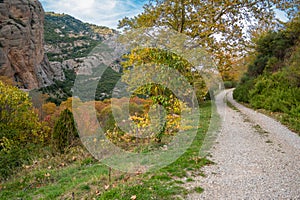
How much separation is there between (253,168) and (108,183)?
290 cm

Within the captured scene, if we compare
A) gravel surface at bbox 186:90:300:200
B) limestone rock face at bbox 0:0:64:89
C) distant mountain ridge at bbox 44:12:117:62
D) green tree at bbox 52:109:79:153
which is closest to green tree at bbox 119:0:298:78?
gravel surface at bbox 186:90:300:200

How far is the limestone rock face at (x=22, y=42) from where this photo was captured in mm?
38594

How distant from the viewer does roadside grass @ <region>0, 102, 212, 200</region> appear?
11.3 ft

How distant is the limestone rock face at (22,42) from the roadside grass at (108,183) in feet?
119

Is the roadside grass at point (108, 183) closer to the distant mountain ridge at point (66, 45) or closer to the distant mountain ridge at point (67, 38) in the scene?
the distant mountain ridge at point (66, 45)

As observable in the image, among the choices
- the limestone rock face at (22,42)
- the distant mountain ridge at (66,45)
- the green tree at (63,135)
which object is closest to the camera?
the green tree at (63,135)

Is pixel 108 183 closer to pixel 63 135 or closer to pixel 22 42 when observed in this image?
pixel 63 135

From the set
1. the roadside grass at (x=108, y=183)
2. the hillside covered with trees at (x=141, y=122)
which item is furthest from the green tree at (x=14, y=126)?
the roadside grass at (x=108, y=183)

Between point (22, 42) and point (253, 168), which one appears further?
point (22, 42)

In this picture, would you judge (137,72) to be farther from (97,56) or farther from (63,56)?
(63,56)

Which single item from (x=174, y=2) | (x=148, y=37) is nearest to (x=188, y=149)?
(x=148, y=37)

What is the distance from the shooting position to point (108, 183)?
3.99 m

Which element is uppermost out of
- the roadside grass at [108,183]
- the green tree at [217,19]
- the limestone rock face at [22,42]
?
the limestone rock face at [22,42]

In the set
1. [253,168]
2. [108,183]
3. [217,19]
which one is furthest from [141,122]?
[217,19]
